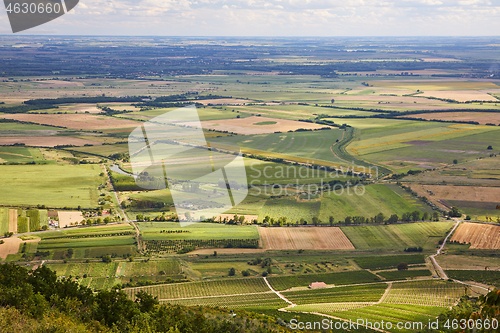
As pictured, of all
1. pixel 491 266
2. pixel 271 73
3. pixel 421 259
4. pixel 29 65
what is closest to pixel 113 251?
pixel 421 259

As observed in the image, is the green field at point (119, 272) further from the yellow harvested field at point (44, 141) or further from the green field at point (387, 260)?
the yellow harvested field at point (44, 141)

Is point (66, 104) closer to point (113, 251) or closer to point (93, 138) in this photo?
point (93, 138)

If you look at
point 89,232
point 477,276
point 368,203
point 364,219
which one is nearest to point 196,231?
point 89,232

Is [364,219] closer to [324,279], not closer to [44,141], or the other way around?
[324,279]

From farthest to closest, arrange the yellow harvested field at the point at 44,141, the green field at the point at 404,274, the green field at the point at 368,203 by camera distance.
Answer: the yellow harvested field at the point at 44,141, the green field at the point at 368,203, the green field at the point at 404,274

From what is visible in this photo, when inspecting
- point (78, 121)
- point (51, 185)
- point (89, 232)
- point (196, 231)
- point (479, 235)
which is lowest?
point (479, 235)

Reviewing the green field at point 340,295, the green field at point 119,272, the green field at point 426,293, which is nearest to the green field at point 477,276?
the green field at point 426,293
